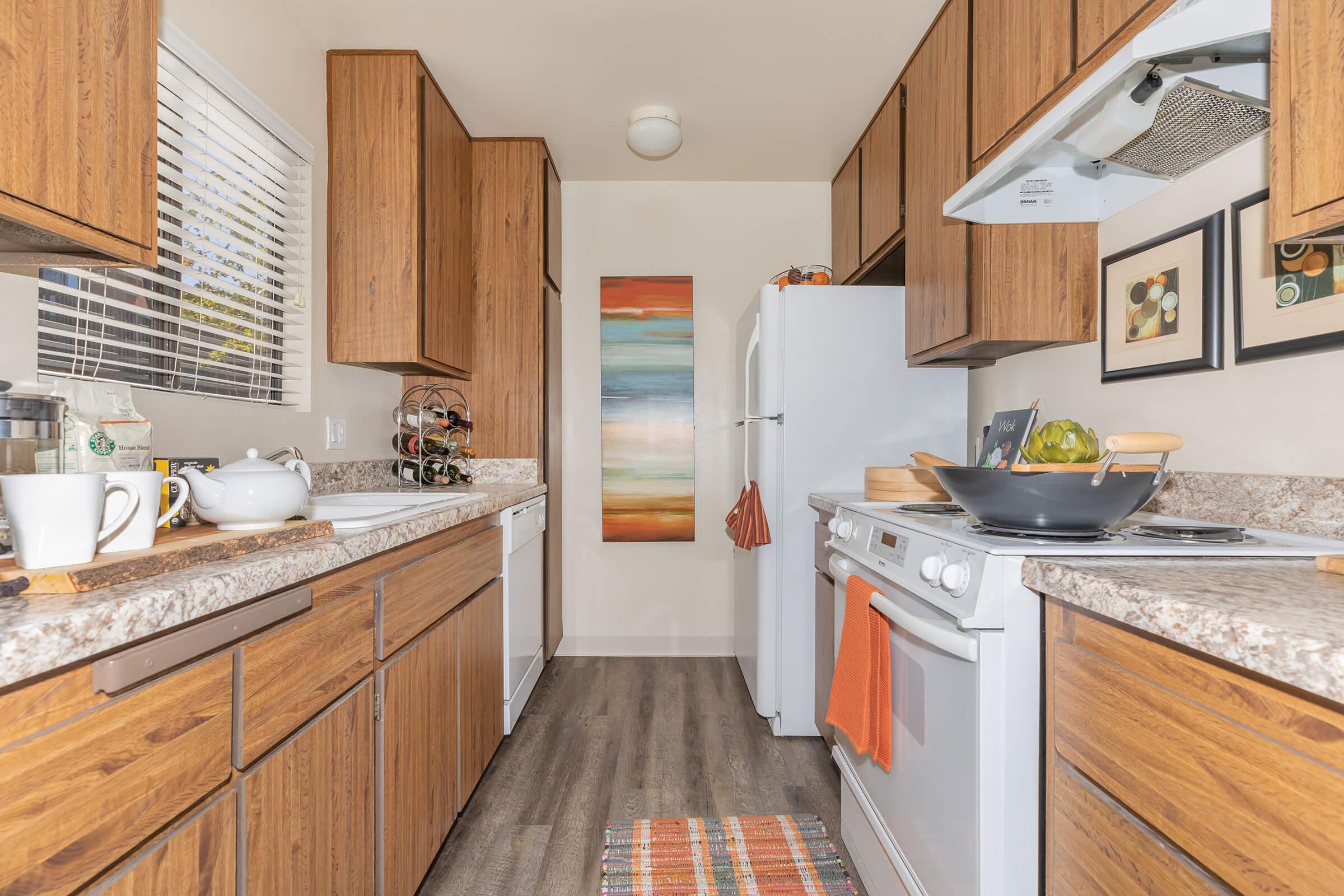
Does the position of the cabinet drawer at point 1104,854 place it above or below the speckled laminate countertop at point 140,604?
below

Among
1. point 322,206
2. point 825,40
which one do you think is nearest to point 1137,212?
point 825,40

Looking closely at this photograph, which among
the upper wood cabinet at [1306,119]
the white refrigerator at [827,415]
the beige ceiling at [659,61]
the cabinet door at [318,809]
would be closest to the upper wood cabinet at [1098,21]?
the upper wood cabinet at [1306,119]

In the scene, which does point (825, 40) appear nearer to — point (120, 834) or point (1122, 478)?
point (1122, 478)

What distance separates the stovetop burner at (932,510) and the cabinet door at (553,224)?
2.09 metres

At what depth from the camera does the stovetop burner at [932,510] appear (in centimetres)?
164

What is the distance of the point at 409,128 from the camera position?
2.32m

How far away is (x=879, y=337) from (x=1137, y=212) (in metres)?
0.94

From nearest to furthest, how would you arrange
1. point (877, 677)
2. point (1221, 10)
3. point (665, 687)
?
point (1221, 10)
point (877, 677)
point (665, 687)

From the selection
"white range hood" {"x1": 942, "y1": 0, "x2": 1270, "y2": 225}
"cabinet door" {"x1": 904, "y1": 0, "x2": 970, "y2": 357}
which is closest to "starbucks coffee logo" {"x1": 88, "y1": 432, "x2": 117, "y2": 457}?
"white range hood" {"x1": 942, "y1": 0, "x2": 1270, "y2": 225}

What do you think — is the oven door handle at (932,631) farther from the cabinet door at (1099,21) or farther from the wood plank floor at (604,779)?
the cabinet door at (1099,21)

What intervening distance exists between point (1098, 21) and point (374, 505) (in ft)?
7.59

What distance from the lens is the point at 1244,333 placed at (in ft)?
4.41

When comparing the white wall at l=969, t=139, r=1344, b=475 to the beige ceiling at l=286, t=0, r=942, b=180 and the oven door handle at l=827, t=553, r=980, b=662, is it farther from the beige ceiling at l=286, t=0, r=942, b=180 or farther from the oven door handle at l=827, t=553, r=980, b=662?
the beige ceiling at l=286, t=0, r=942, b=180

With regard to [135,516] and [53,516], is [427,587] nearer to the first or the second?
[135,516]
